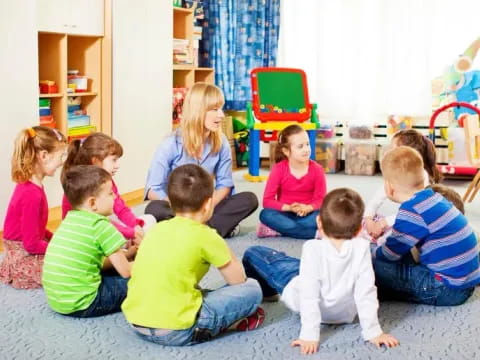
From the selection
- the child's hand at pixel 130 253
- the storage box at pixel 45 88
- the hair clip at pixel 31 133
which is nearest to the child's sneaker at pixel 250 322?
the child's hand at pixel 130 253

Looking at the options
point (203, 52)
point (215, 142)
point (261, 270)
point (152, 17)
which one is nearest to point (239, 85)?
point (203, 52)

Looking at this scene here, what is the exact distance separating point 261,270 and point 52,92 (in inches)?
83.7

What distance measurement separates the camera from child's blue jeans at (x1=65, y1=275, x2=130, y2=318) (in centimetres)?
256

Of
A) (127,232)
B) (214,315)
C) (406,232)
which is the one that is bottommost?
(214,315)

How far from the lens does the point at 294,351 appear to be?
2.33m

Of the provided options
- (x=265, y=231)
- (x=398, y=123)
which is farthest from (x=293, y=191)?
(x=398, y=123)

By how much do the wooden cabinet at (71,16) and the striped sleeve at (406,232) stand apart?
241 centimetres

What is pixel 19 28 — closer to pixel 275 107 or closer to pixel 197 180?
pixel 197 180

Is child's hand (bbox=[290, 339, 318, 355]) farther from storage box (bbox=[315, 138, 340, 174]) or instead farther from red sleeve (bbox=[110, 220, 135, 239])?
storage box (bbox=[315, 138, 340, 174])

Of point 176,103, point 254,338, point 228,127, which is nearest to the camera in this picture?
point 254,338

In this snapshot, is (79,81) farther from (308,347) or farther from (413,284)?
(308,347)

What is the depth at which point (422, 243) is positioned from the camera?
2621 millimetres

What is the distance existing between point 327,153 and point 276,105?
0.69 metres

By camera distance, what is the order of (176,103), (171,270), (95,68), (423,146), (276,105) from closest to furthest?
(171,270), (423,146), (95,68), (176,103), (276,105)
